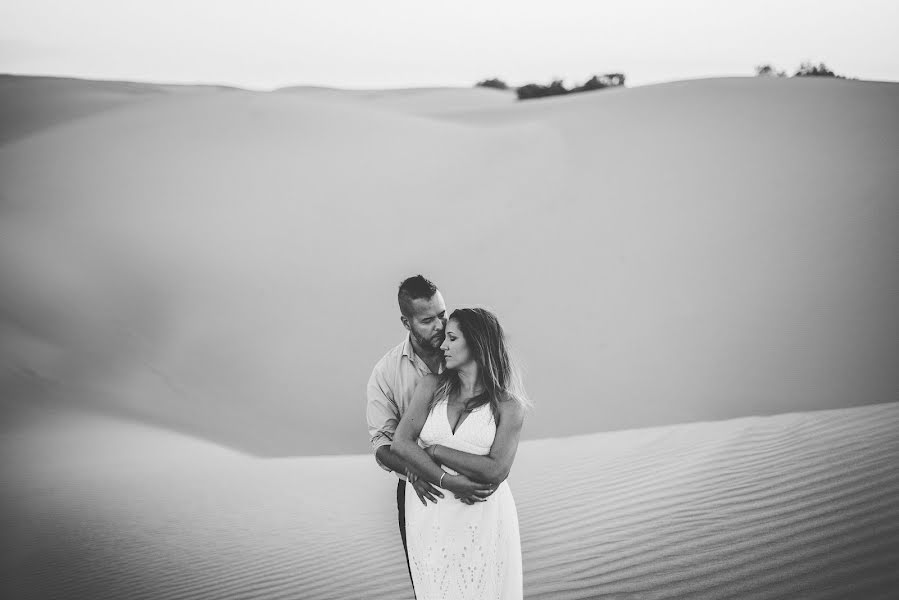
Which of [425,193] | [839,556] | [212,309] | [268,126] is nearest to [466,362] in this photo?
[839,556]

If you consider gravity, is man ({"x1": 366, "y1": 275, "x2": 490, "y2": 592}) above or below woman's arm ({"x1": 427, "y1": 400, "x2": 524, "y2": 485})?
above

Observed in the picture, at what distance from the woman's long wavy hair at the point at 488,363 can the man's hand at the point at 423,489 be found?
1.02 ft

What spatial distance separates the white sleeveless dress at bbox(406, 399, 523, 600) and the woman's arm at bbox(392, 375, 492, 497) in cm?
6

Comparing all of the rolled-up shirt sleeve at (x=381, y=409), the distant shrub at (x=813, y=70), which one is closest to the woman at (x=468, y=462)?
the rolled-up shirt sleeve at (x=381, y=409)

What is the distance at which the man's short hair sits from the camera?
11.9 ft

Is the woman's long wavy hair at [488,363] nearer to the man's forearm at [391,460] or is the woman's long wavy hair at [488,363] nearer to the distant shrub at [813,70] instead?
the man's forearm at [391,460]

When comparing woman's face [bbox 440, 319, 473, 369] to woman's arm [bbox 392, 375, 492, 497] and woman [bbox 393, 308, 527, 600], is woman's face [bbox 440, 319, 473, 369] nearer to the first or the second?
woman [bbox 393, 308, 527, 600]

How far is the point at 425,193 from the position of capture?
52.5 ft

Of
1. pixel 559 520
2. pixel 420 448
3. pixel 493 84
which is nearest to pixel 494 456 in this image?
pixel 420 448

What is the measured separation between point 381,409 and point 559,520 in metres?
2.96

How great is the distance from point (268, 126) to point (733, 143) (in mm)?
10868

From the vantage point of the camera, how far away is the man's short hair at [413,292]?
3.63 meters

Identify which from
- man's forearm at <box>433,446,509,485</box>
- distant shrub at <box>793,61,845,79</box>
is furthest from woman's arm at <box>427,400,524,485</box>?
distant shrub at <box>793,61,845,79</box>

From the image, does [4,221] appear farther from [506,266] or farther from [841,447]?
[841,447]
